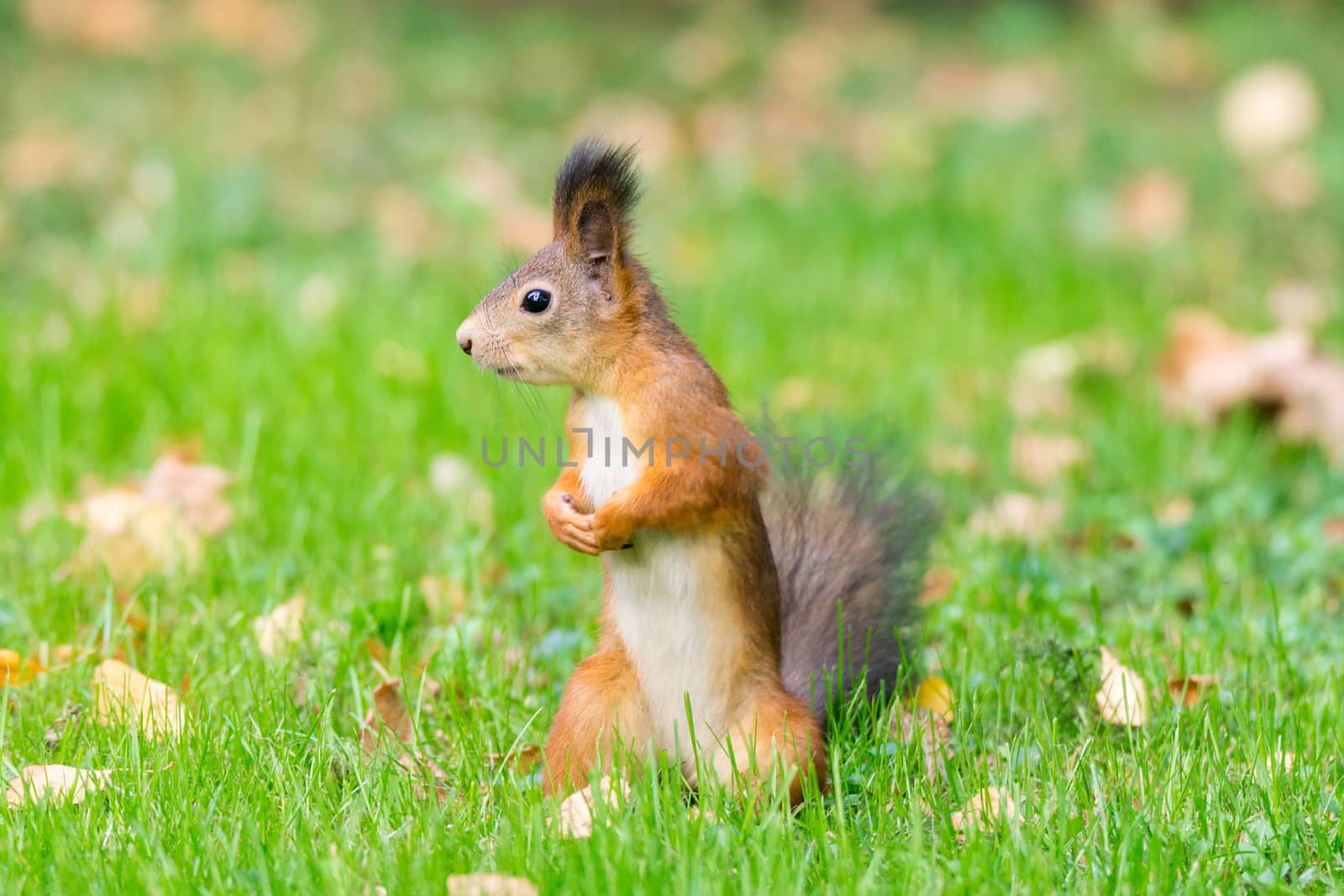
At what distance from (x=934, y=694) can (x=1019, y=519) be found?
102 cm

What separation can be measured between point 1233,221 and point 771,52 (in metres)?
3.13

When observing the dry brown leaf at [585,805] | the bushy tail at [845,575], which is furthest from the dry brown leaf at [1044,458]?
the dry brown leaf at [585,805]

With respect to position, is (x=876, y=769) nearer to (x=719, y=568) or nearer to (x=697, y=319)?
(x=719, y=568)

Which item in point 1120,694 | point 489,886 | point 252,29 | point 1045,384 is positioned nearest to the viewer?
point 489,886

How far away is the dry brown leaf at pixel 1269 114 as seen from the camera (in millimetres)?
6105

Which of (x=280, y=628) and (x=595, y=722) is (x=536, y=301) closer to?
(x=595, y=722)

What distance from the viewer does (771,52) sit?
311 inches

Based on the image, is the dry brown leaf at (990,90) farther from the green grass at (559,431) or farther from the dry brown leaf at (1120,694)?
the dry brown leaf at (1120,694)

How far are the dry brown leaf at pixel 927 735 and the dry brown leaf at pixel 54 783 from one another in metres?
0.98

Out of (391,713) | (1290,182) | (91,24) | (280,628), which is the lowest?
(391,713)

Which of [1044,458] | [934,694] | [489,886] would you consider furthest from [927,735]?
[1044,458]

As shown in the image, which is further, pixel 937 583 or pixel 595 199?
pixel 937 583

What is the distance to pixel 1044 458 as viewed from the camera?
139 inches

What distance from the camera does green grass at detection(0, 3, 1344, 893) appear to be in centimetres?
178
